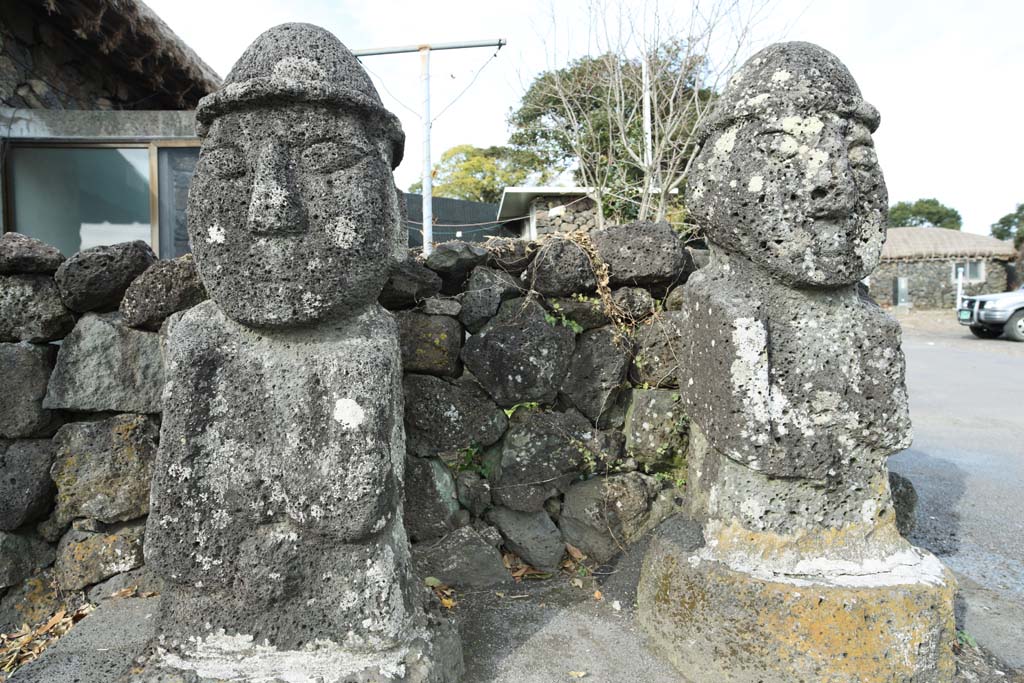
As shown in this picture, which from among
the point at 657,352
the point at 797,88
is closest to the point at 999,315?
the point at 657,352

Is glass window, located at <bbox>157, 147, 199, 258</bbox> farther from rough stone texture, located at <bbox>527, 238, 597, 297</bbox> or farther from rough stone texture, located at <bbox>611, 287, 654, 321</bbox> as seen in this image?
rough stone texture, located at <bbox>611, 287, 654, 321</bbox>

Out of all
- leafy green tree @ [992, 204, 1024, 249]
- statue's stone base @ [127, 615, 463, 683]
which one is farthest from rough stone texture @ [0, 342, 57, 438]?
leafy green tree @ [992, 204, 1024, 249]

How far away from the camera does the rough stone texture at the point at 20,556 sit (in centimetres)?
237

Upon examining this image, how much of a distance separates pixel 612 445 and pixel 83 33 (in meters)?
4.15

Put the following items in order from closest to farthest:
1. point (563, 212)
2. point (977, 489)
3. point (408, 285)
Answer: point (408, 285) → point (977, 489) → point (563, 212)

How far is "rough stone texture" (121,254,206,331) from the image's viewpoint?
232 centimetres

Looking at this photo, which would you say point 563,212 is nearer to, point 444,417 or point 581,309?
point 581,309

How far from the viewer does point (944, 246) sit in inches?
859

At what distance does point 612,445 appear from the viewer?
2.72m

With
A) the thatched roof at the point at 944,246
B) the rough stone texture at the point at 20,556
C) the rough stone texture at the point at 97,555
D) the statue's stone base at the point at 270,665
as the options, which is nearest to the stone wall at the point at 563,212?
the rough stone texture at the point at 97,555

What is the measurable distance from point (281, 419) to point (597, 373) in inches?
58.5

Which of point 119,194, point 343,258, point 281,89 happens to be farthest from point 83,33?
point 343,258

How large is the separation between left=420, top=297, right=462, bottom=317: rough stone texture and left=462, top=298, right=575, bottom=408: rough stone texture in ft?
0.48

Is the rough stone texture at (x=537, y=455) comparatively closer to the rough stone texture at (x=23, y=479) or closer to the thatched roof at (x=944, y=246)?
the rough stone texture at (x=23, y=479)
